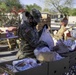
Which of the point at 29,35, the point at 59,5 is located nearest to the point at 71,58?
the point at 29,35

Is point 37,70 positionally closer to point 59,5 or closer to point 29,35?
point 29,35

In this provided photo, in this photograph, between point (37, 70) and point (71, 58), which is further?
point (71, 58)

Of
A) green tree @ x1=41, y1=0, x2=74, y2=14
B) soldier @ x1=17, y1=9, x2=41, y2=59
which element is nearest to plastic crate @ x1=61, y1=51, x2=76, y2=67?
soldier @ x1=17, y1=9, x2=41, y2=59

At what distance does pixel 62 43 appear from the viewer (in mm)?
2711

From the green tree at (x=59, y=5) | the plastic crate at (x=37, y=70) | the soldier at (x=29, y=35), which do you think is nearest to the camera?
the plastic crate at (x=37, y=70)

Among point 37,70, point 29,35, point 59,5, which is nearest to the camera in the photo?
point 37,70

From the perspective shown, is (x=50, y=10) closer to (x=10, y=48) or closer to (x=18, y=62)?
(x=10, y=48)

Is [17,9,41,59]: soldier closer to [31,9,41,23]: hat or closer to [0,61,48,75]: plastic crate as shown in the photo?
[31,9,41,23]: hat

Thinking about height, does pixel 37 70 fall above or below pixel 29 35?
below

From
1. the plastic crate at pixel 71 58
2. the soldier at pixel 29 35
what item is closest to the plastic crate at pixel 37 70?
the soldier at pixel 29 35

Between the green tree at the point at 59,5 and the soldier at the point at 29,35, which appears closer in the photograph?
the soldier at the point at 29,35

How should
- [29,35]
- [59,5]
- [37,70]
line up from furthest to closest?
[59,5] → [29,35] → [37,70]

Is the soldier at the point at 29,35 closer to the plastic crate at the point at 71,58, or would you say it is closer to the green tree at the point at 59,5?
the plastic crate at the point at 71,58

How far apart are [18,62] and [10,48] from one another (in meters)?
5.71
